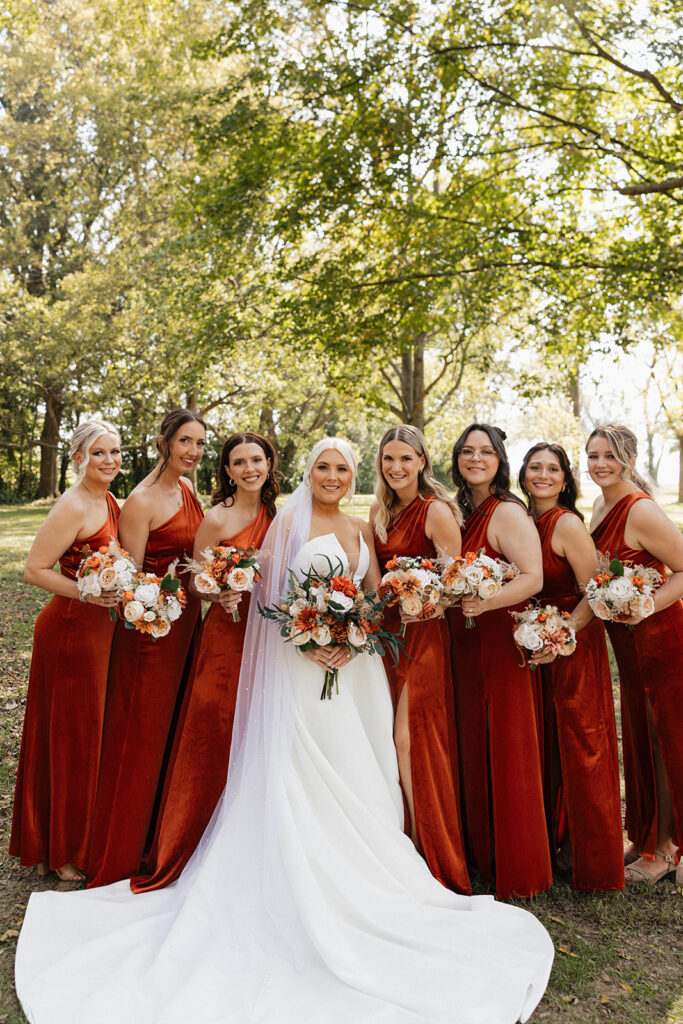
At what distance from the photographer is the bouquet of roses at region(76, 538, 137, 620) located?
14.9 feet

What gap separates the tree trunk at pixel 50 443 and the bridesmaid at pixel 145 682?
82.1 feet

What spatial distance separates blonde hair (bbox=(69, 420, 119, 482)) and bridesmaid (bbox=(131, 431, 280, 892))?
2.63 feet

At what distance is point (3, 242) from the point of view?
2709 centimetres

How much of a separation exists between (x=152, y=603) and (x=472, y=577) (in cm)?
A: 185

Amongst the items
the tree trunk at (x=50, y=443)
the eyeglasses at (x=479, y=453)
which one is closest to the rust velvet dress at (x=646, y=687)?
the eyeglasses at (x=479, y=453)

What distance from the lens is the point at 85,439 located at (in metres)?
5.06

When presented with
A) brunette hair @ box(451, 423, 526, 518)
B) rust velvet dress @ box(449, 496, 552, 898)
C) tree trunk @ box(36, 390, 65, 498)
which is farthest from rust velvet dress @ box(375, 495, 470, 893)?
tree trunk @ box(36, 390, 65, 498)

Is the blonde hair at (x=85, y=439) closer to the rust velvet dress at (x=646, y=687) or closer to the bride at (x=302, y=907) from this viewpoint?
the bride at (x=302, y=907)

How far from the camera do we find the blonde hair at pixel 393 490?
5.06 meters

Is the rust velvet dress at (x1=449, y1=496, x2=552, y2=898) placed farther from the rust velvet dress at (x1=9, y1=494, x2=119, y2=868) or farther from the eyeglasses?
the rust velvet dress at (x1=9, y1=494, x2=119, y2=868)

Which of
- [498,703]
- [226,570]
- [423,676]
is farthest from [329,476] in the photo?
[498,703]

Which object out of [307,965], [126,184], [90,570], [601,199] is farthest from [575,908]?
[126,184]

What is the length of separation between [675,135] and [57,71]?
2163 centimetres

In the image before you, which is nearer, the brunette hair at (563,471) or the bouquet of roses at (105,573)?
the bouquet of roses at (105,573)
